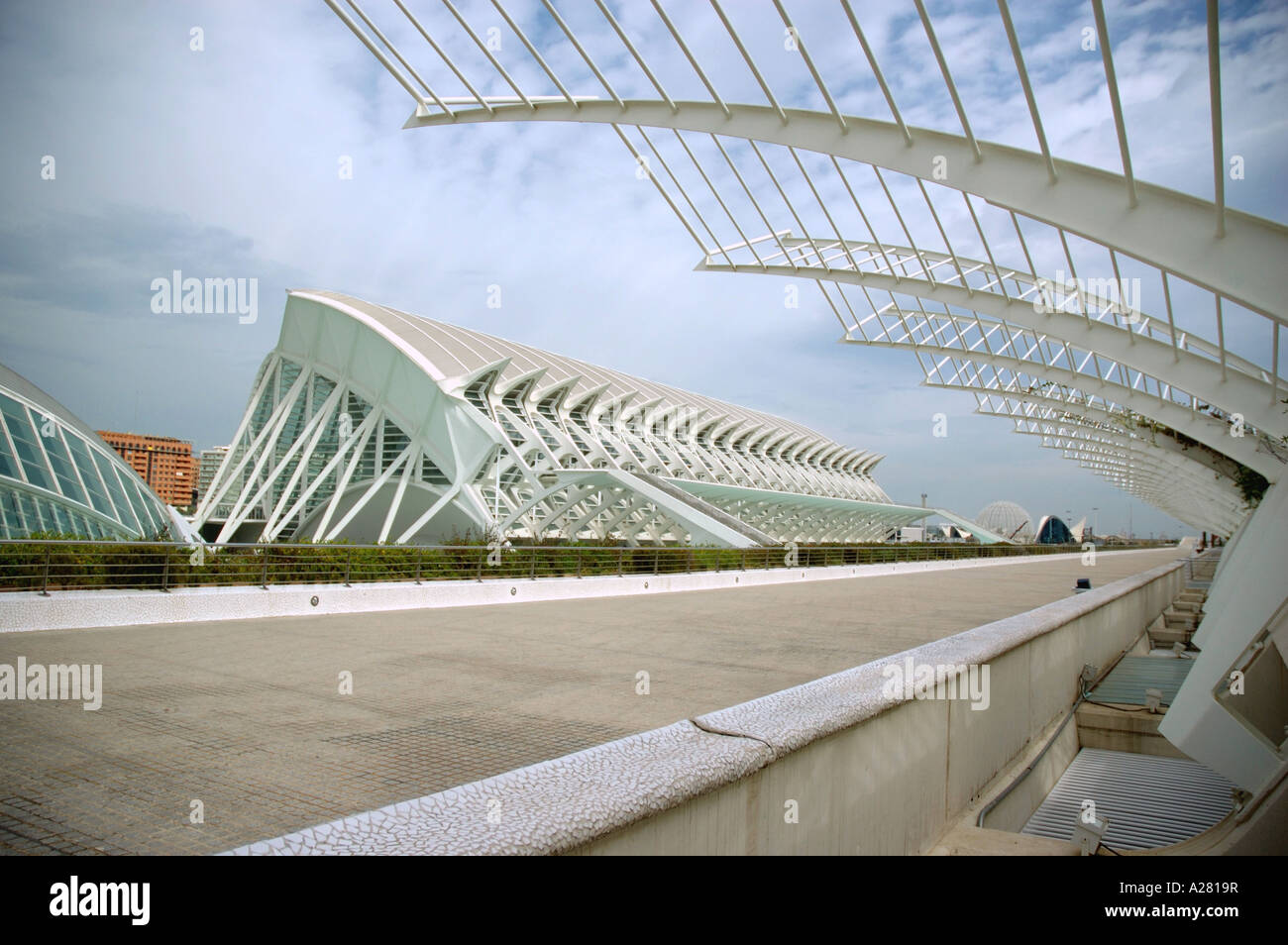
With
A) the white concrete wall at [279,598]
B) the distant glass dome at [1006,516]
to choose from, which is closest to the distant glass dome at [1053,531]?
the distant glass dome at [1006,516]

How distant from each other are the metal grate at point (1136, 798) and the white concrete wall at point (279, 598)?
8.17 m

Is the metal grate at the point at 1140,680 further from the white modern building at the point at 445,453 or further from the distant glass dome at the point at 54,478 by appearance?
the distant glass dome at the point at 54,478

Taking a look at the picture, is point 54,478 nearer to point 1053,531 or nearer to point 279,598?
point 279,598

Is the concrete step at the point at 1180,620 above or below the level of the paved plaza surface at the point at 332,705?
below

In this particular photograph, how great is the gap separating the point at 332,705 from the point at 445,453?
29151mm

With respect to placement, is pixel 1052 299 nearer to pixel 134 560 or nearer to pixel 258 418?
pixel 134 560

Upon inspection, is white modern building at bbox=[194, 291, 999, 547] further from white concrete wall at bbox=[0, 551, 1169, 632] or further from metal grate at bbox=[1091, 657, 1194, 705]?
metal grate at bbox=[1091, 657, 1194, 705]

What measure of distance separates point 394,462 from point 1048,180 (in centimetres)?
2857

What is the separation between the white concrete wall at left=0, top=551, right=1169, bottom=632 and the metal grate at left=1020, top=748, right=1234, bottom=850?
817 centimetres

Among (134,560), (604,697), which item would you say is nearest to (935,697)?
(604,697)

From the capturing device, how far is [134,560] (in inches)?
448

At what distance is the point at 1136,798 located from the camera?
803 centimetres

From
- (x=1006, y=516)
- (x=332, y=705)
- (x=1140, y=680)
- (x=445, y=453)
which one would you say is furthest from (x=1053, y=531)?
(x=332, y=705)

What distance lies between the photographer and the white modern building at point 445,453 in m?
31.0
